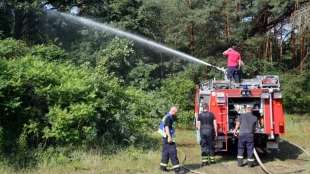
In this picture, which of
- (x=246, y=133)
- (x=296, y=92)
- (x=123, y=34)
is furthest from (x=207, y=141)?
(x=123, y=34)

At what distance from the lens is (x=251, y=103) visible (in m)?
15.7

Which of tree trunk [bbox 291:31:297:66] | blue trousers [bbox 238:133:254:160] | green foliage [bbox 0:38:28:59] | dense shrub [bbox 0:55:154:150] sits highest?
tree trunk [bbox 291:31:297:66]

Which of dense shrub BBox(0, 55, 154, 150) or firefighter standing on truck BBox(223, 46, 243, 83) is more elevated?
firefighter standing on truck BBox(223, 46, 243, 83)

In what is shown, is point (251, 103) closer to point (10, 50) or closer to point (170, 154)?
point (170, 154)

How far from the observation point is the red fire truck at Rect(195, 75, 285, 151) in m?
15.1

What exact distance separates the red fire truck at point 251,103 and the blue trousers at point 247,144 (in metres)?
0.76

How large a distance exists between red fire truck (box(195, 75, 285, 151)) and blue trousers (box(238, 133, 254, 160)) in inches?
29.9

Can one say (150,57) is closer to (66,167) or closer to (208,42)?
(208,42)

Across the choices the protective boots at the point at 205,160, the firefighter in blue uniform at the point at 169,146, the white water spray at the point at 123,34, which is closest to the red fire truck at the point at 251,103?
the protective boots at the point at 205,160

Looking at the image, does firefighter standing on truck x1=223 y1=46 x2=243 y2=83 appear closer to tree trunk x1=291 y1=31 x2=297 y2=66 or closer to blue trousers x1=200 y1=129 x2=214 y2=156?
blue trousers x1=200 y1=129 x2=214 y2=156

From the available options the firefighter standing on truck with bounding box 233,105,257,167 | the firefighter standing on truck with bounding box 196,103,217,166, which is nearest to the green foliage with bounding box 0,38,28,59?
the firefighter standing on truck with bounding box 196,103,217,166

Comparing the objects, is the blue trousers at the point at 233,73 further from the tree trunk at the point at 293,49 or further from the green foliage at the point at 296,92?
the tree trunk at the point at 293,49

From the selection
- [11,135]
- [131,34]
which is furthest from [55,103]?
[131,34]

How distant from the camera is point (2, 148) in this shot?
1355 centimetres
